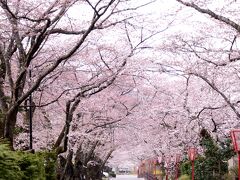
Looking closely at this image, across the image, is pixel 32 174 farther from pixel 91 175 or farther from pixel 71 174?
pixel 91 175

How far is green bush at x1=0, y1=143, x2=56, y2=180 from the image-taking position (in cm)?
617

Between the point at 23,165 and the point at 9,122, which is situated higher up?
the point at 9,122

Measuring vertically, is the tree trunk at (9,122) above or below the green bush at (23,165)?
above

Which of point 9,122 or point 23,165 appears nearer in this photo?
point 23,165

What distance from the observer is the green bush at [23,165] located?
20.2ft

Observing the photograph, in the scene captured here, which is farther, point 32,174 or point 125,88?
point 125,88

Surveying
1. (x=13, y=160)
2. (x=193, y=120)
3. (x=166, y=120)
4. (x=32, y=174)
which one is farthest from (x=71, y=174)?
(x=13, y=160)

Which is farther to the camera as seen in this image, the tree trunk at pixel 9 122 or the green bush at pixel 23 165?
the tree trunk at pixel 9 122

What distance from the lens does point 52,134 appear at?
21062mm

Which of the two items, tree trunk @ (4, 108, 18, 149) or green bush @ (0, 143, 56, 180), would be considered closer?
green bush @ (0, 143, 56, 180)

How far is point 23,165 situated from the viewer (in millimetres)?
9391

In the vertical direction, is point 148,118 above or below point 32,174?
above

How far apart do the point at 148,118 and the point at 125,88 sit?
4.97 meters

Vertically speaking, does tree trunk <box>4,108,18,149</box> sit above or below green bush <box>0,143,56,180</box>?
above
